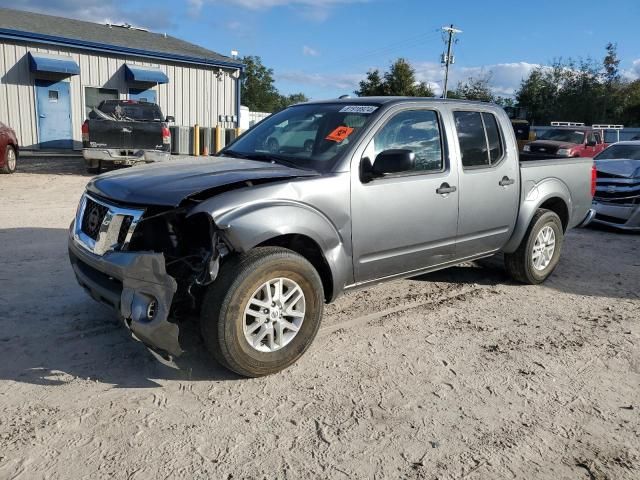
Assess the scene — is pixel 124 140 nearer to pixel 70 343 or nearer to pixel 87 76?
pixel 87 76

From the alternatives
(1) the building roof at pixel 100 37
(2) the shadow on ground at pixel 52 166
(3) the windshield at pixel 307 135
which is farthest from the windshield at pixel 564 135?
(3) the windshield at pixel 307 135

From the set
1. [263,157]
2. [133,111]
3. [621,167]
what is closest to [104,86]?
[133,111]

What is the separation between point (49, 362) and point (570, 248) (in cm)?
685

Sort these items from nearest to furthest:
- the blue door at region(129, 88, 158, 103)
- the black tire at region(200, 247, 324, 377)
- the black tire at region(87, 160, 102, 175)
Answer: the black tire at region(200, 247, 324, 377), the black tire at region(87, 160, 102, 175), the blue door at region(129, 88, 158, 103)

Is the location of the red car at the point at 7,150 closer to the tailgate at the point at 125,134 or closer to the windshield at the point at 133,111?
the tailgate at the point at 125,134

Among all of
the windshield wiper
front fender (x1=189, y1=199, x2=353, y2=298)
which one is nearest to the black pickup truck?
the windshield wiper

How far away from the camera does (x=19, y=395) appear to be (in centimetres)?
324

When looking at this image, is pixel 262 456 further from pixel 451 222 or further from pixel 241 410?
pixel 451 222

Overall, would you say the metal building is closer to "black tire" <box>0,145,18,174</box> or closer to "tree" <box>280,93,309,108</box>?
"black tire" <box>0,145,18,174</box>

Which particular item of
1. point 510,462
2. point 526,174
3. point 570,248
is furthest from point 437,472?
point 570,248

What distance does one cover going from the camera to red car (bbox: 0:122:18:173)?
40.8 ft

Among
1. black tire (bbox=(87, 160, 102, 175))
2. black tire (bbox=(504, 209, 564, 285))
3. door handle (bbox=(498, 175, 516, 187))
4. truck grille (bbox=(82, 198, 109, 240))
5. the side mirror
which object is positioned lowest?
black tire (bbox=(504, 209, 564, 285))

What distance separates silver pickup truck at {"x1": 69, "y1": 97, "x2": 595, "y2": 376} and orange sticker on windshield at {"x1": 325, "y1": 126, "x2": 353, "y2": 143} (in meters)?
0.02

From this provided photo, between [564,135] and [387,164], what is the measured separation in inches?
694
